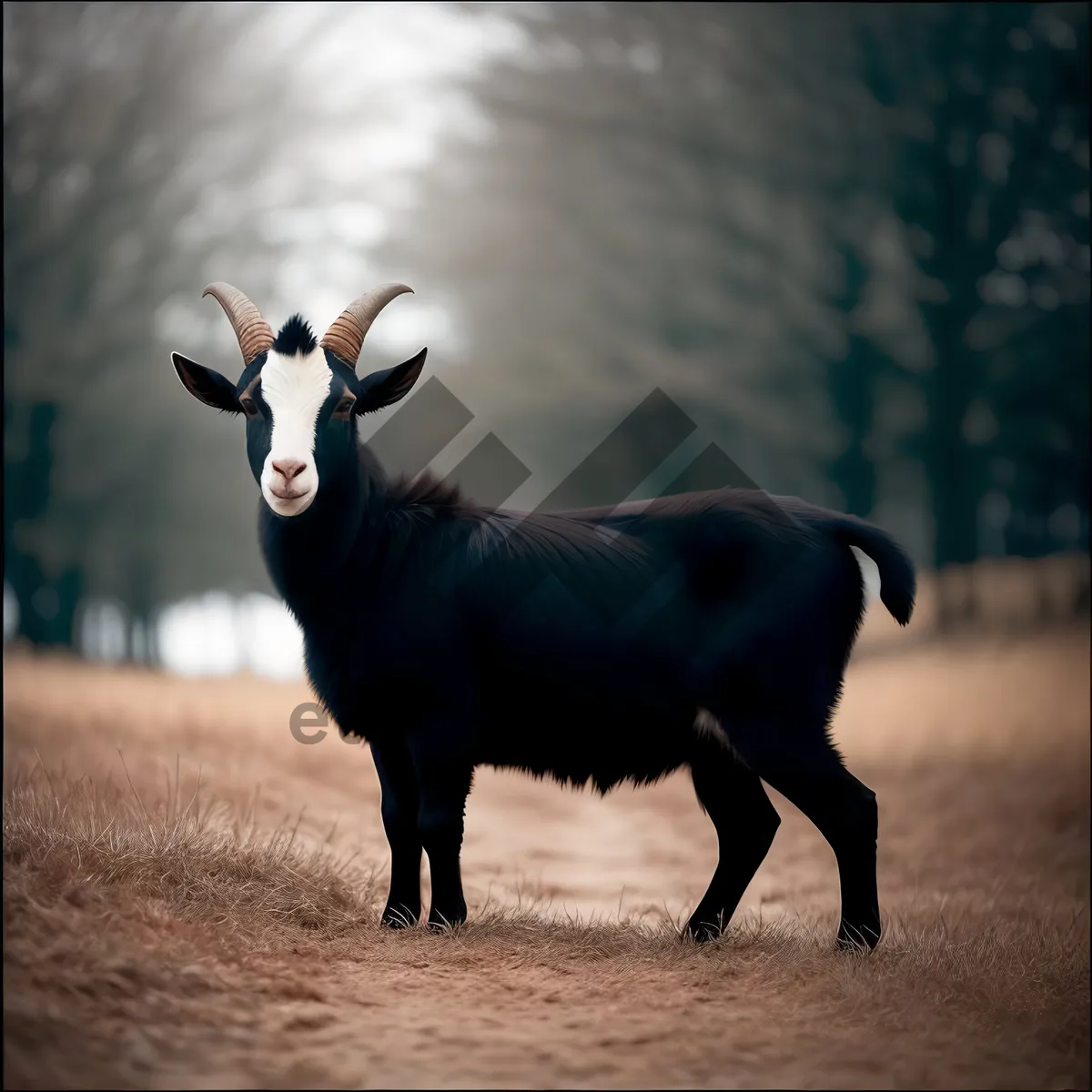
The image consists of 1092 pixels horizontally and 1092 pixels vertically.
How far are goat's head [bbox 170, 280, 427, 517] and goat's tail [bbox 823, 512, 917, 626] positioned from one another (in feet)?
7.88

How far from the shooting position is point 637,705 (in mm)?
5344

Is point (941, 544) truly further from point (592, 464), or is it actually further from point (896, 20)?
point (896, 20)

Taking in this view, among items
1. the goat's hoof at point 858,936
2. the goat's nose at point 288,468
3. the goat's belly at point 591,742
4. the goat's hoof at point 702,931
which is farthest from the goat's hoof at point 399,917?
the goat's nose at point 288,468

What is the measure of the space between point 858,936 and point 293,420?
3.69 meters

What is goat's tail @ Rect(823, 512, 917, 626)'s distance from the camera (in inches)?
209

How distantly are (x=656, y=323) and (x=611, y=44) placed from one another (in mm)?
4290

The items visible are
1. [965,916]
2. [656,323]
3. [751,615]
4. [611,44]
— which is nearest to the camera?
[751,615]

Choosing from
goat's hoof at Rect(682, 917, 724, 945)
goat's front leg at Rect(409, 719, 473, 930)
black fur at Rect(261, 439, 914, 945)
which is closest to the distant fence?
black fur at Rect(261, 439, 914, 945)

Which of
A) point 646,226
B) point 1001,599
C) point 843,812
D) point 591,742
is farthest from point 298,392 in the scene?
point 646,226

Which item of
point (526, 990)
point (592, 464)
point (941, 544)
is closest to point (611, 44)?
point (592, 464)

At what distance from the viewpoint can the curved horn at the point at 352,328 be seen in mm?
5527

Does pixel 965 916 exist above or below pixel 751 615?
below

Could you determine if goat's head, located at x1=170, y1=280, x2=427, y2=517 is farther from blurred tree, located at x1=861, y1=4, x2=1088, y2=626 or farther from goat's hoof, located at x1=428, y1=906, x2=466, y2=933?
blurred tree, located at x1=861, y1=4, x2=1088, y2=626

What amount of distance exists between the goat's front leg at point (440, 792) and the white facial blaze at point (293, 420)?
1.29 meters
